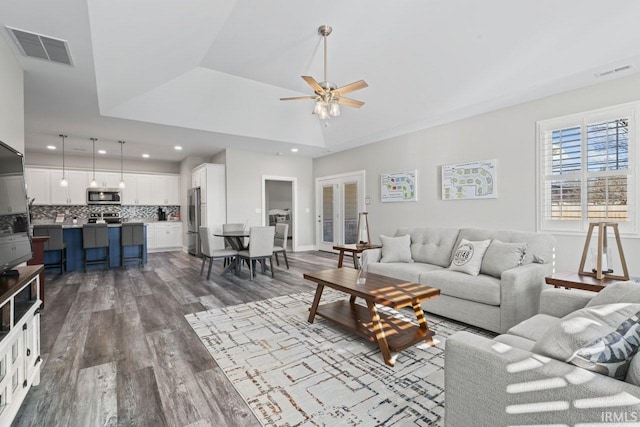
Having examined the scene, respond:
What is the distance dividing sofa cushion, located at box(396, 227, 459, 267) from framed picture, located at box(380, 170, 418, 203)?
1.54 metres

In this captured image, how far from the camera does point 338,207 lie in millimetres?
7551

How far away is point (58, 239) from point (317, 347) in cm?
556

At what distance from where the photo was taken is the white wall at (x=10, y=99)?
2580 millimetres

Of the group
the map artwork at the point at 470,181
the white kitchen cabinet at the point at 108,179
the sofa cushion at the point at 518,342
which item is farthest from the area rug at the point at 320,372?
the white kitchen cabinet at the point at 108,179

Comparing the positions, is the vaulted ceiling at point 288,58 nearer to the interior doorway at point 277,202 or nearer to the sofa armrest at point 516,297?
the sofa armrest at point 516,297

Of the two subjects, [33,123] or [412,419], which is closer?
[412,419]

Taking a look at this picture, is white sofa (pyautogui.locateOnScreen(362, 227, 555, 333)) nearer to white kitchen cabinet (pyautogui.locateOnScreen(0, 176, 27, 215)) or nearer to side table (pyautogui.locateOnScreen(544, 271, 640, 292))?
side table (pyautogui.locateOnScreen(544, 271, 640, 292))

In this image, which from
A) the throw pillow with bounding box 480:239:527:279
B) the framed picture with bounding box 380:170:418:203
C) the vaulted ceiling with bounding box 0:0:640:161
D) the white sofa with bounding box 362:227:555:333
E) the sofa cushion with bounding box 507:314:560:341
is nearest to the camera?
the sofa cushion with bounding box 507:314:560:341

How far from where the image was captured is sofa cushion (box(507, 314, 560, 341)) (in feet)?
5.53

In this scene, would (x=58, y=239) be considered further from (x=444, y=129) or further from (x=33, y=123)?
(x=444, y=129)

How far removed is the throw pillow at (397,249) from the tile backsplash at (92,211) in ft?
24.7

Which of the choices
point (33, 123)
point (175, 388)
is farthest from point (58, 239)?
point (175, 388)

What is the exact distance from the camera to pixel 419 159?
550 cm

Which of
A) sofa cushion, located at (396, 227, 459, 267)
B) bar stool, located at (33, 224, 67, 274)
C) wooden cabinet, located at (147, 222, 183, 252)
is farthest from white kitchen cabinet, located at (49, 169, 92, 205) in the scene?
sofa cushion, located at (396, 227, 459, 267)
